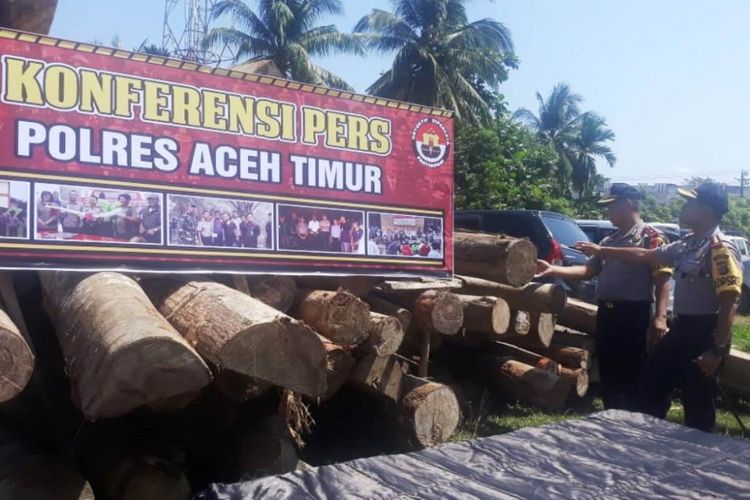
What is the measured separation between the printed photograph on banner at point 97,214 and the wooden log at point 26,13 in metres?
2.03

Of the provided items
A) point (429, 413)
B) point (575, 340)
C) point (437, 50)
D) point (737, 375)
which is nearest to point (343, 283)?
point (429, 413)

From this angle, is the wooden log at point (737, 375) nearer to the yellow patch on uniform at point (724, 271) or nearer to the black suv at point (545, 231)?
the yellow patch on uniform at point (724, 271)

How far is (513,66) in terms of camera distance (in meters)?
32.3

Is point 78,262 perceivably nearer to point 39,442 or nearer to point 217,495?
point 39,442

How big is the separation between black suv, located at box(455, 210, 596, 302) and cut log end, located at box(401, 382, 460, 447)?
13.8 ft

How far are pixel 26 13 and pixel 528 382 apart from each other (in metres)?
4.99

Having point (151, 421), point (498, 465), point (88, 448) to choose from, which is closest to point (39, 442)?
point (88, 448)

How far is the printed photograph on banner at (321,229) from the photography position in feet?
19.4

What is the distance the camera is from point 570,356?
25.8ft

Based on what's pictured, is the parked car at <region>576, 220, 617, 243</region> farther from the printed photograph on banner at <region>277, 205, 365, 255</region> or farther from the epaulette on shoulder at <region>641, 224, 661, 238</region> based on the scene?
the printed photograph on banner at <region>277, 205, 365, 255</region>

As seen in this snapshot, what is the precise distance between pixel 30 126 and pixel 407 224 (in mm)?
2871

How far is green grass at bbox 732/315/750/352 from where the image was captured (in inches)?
455

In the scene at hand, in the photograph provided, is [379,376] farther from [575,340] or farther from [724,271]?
[575,340]

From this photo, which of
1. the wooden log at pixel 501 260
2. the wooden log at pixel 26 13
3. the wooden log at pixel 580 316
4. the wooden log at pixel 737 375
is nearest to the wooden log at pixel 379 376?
the wooden log at pixel 501 260
